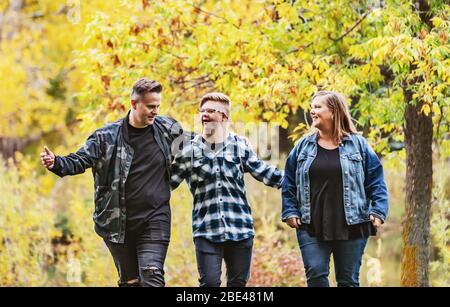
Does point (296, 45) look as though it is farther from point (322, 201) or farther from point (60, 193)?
point (60, 193)

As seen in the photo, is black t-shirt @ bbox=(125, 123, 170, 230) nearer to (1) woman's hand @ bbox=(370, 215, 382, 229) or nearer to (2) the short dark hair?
(2) the short dark hair

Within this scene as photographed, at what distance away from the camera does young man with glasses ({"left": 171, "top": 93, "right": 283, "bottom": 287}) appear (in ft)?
22.2

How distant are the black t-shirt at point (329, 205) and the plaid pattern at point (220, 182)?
484mm

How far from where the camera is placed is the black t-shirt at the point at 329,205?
6.59 metres

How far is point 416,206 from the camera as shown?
970cm

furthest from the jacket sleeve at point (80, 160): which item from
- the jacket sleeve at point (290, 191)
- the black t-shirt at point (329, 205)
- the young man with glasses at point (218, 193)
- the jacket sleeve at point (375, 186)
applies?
the jacket sleeve at point (375, 186)

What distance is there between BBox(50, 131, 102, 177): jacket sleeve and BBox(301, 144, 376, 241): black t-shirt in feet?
5.14

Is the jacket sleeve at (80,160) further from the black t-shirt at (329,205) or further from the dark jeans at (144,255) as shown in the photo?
the black t-shirt at (329,205)

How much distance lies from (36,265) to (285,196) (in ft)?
25.0

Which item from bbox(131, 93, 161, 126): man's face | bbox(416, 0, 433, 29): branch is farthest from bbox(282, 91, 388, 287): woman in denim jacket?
bbox(416, 0, 433, 29): branch

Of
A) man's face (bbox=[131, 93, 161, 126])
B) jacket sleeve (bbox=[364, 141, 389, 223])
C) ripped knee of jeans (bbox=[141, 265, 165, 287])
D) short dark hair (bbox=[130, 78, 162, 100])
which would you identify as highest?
short dark hair (bbox=[130, 78, 162, 100])

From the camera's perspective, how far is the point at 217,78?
33.7 feet

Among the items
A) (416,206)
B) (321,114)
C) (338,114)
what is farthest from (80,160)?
(416,206)

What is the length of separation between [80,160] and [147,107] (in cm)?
61
